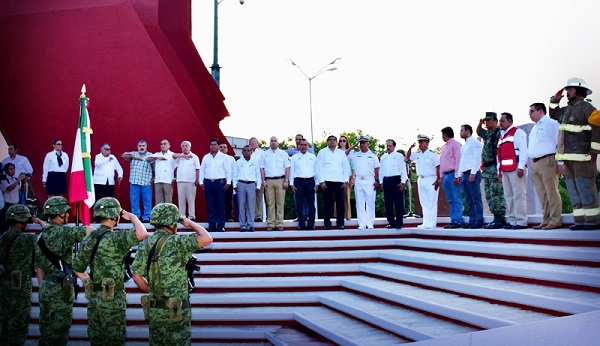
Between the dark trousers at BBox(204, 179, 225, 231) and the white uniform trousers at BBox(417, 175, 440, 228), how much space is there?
3774 millimetres

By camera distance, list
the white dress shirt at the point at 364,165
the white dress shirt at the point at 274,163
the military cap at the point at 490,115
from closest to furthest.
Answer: the military cap at the point at 490,115 < the white dress shirt at the point at 274,163 < the white dress shirt at the point at 364,165

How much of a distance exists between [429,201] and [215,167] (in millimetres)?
4088

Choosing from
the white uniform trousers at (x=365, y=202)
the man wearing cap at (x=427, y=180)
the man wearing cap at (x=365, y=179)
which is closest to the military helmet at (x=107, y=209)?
the white uniform trousers at (x=365, y=202)

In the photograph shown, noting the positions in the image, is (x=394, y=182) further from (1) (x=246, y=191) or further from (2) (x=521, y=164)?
(2) (x=521, y=164)

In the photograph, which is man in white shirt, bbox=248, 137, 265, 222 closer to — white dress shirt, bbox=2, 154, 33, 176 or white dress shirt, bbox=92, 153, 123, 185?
white dress shirt, bbox=92, 153, 123, 185

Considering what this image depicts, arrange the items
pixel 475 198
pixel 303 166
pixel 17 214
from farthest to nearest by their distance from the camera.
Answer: pixel 303 166, pixel 475 198, pixel 17 214

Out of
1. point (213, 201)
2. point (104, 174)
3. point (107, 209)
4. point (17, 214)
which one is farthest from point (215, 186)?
point (107, 209)

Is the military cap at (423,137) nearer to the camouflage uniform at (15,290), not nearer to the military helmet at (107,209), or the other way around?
the military helmet at (107,209)

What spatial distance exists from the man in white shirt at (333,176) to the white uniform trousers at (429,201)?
4.86 ft

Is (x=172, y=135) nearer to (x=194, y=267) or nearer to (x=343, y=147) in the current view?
(x=343, y=147)

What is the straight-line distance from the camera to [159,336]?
480cm

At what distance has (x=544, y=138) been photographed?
6992 millimetres

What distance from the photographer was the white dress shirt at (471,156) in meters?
8.49

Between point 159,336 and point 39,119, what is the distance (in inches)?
373
